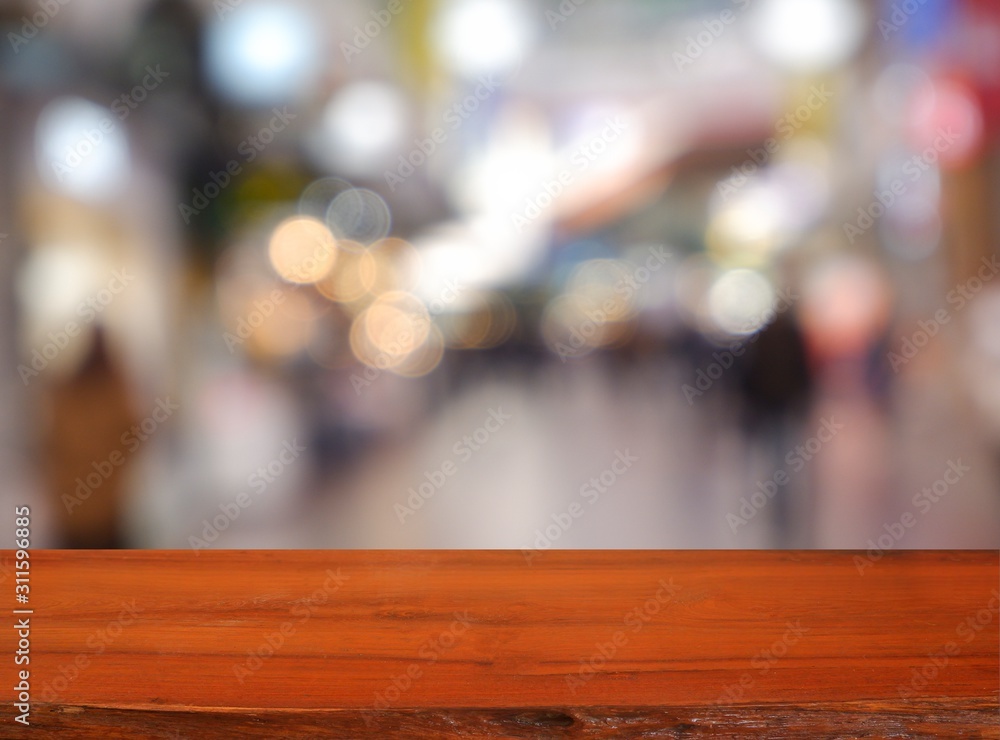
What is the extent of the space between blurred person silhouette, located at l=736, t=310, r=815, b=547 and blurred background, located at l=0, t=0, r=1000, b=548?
0.6 inches

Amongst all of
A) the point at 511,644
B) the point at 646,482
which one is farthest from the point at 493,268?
the point at 511,644

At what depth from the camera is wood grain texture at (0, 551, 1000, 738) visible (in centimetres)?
43

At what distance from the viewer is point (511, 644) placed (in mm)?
488

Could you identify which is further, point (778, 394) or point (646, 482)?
point (778, 394)

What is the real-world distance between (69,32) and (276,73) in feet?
1.77

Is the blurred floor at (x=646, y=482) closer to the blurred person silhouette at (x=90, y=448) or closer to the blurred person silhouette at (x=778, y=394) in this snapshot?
the blurred person silhouette at (x=778, y=394)

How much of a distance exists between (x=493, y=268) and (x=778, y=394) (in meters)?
0.93

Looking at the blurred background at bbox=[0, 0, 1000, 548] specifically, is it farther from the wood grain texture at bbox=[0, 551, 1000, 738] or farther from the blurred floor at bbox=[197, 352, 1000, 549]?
the wood grain texture at bbox=[0, 551, 1000, 738]

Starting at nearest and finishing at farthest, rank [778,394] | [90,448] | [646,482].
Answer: [90,448] → [646,482] → [778,394]

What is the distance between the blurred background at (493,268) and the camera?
4.99 ft

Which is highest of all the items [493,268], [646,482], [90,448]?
[493,268]

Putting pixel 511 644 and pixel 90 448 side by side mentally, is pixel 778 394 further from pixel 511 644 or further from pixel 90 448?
pixel 511 644

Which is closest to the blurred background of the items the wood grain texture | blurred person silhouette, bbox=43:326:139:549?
blurred person silhouette, bbox=43:326:139:549

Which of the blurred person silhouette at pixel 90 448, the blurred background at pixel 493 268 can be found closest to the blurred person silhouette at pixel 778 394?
the blurred background at pixel 493 268
